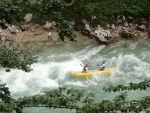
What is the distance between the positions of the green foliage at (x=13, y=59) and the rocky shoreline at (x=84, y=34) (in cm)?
1029

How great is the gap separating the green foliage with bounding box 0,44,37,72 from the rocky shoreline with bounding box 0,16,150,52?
10.3 metres

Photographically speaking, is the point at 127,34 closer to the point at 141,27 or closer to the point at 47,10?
the point at 141,27

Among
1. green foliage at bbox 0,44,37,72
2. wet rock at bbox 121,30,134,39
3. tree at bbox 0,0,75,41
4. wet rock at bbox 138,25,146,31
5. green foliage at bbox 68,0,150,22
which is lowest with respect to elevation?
green foliage at bbox 0,44,37,72

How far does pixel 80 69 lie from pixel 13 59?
32.3 feet

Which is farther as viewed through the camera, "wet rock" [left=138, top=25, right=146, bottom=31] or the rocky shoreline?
"wet rock" [left=138, top=25, right=146, bottom=31]

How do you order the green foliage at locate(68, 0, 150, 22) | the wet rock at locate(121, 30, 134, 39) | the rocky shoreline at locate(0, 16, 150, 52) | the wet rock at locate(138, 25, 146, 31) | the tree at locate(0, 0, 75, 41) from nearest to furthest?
the tree at locate(0, 0, 75, 41)
the rocky shoreline at locate(0, 16, 150, 52)
the wet rock at locate(121, 30, 134, 39)
the wet rock at locate(138, 25, 146, 31)
the green foliage at locate(68, 0, 150, 22)

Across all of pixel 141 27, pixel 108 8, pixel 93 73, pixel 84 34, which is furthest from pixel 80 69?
pixel 141 27

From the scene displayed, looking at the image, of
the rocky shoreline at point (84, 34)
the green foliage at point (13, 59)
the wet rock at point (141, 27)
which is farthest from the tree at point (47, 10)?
the wet rock at point (141, 27)

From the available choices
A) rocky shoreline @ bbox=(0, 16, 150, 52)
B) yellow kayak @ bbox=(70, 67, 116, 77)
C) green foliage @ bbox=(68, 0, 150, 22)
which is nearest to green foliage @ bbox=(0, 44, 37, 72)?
yellow kayak @ bbox=(70, 67, 116, 77)

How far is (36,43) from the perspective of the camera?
1739 centimetres

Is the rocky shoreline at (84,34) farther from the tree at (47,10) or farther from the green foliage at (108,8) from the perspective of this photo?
the tree at (47,10)

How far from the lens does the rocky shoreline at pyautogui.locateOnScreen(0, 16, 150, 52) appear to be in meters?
17.5

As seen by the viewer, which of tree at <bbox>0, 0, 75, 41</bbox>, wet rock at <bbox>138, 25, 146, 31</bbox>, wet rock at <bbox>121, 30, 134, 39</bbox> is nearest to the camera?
tree at <bbox>0, 0, 75, 41</bbox>

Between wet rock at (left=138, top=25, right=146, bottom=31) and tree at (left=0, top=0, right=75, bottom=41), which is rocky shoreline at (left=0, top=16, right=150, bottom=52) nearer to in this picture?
wet rock at (left=138, top=25, right=146, bottom=31)
